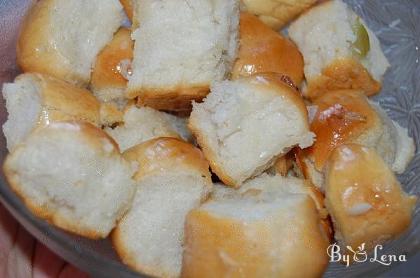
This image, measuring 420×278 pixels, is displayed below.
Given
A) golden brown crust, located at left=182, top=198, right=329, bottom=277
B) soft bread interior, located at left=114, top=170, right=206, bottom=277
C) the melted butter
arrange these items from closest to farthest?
golden brown crust, located at left=182, top=198, right=329, bottom=277
soft bread interior, located at left=114, top=170, right=206, bottom=277
the melted butter

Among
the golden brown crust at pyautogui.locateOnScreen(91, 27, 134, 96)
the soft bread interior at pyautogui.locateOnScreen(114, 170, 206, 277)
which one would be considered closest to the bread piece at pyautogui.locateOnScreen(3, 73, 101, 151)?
the golden brown crust at pyautogui.locateOnScreen(91, 27, 134, 96)

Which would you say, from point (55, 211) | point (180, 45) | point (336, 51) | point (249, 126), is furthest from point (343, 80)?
point (55, 211)

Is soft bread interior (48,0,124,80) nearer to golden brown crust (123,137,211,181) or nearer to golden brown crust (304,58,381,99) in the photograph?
golden brown crust (123,137,211,181)

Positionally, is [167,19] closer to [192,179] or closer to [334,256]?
[192,179]

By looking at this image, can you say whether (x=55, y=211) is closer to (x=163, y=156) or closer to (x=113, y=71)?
(x=163, y=156)

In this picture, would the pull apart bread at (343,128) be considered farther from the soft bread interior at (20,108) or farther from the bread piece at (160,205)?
the soft bread interior at (20,108)

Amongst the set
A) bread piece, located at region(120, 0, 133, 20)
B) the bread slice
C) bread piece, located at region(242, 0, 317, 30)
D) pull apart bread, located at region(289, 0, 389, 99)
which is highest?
bread piece, located at region(120, 0, 133, 20)

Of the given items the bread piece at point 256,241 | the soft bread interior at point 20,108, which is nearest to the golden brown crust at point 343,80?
the bread piece at point 256,241
